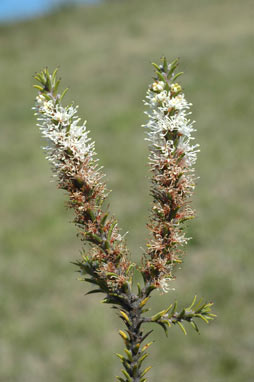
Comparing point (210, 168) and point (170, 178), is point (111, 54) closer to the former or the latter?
point (210, 168)

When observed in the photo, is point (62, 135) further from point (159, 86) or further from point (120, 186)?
point (120, 186)

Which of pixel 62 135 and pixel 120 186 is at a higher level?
pixel 120 186

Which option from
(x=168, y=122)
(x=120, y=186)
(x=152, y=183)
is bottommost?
(x=152, y=183)

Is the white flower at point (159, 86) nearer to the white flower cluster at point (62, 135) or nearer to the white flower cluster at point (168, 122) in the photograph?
the white flower cluster at point (168, 122)

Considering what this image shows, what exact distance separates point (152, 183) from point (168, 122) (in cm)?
21

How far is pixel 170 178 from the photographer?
59.9 inches

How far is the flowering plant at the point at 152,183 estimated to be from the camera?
1.50m

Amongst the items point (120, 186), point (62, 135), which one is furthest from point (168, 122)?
point (120, 186)

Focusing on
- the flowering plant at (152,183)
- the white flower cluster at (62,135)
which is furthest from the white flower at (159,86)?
the white flower cluster at (62,135)

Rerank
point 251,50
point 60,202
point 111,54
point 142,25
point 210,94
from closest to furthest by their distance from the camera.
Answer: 1. point 60,202
2. point 210,94
3. point 251,50
4. point 111,54
5. point 142,25

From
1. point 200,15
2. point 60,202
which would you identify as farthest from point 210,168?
point 200,15

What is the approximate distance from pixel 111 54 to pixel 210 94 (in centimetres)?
761

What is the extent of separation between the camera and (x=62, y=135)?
151 cm

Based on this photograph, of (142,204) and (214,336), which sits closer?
(214,336)
